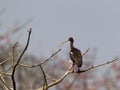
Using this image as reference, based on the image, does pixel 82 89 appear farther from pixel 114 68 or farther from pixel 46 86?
pixel 46 86

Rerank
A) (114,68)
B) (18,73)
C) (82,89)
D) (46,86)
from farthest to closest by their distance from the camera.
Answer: (114,68), (82,89), (18,73), (46,86)

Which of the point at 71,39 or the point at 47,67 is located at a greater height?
the point at 71,39

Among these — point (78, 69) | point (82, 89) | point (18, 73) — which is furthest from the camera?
point (82, 89)

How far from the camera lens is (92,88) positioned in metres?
25.6

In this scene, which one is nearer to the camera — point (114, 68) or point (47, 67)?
point (47, 67)

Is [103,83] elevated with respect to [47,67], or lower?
lower

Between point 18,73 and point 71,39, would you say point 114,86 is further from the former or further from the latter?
point 71,39

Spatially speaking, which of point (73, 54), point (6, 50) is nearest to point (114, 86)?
point (6, 50)

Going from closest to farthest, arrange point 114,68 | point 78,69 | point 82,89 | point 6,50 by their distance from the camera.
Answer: point 78,69 → point 6,50 → point 82,89 → point 114,68

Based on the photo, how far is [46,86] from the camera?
4234mm

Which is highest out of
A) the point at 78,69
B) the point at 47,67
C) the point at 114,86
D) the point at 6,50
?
the point at 78,69

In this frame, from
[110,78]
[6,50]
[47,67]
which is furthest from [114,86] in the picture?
[6,50]

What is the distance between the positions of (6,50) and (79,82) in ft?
31.0

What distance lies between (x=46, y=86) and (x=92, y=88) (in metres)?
21.5
